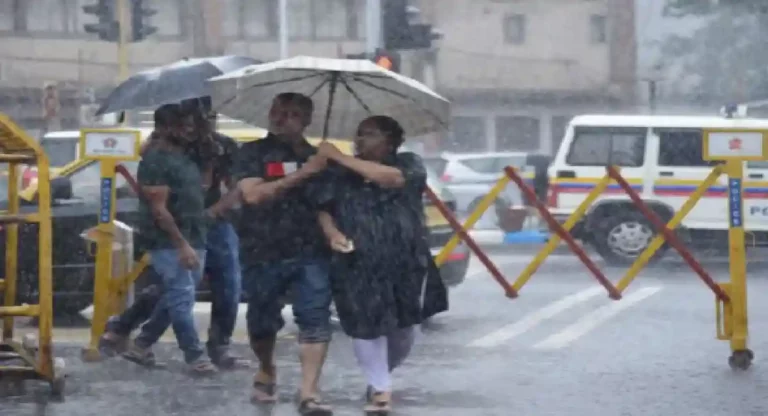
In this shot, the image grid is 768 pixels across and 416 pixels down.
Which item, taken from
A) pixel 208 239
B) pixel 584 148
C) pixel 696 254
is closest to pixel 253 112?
pixel 208 239

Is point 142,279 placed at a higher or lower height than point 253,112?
lower

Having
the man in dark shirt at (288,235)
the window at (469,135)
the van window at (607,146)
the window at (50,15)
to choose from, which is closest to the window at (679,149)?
the van window at (607,146)

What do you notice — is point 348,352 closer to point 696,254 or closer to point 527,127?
point 696,254

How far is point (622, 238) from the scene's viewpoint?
20.4 metres

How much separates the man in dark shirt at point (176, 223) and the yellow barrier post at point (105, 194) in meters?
0.62

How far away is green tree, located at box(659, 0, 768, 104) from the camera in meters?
45.5

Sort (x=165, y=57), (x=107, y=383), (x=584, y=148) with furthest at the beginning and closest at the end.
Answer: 1. (x=165, y=57)
2. (x=584, y=148)
3. (x=107, y=383)

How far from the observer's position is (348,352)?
1105cm

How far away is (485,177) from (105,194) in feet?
74.6

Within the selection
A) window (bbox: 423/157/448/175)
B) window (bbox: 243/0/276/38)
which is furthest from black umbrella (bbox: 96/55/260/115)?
window (bbox: 243/0/276/38)

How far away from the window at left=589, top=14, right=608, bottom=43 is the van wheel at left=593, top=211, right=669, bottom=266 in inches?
1316

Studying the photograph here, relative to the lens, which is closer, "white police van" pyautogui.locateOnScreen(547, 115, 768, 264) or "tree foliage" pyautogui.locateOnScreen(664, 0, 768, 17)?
"white police van" pyautogui.locateOnScreen(547, 115, 768, 264)

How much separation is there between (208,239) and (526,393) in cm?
211

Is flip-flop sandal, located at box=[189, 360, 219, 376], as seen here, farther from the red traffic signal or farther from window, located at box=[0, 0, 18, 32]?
window, located at box=[0, 0, 18, 32]
